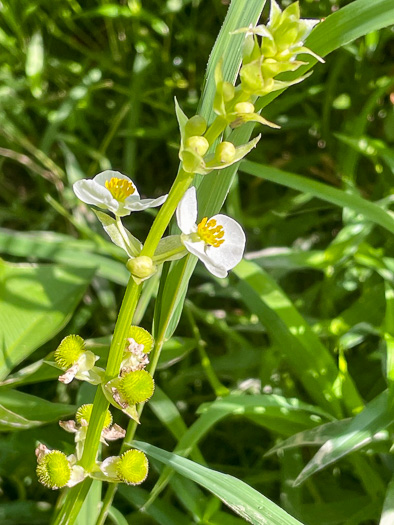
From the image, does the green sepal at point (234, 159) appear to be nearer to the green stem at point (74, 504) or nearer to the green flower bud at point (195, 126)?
the green flower bud at point (195, 126)

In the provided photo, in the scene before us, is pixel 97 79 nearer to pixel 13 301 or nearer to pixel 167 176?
pixel 167 176

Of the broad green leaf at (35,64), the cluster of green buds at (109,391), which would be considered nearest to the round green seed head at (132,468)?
the cluster of green buds at (109,391)

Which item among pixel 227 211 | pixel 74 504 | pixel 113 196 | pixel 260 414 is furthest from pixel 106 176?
pixel 227 211

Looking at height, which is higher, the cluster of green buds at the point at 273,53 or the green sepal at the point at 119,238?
the cluster of green buds at the point at 273,53

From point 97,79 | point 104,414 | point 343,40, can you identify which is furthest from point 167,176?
point 104,414

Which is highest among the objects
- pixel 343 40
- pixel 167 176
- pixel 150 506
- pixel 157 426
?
pixel 167 176

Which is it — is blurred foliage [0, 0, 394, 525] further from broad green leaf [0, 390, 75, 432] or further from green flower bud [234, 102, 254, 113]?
green flower bud [234, 102, 254, 113]

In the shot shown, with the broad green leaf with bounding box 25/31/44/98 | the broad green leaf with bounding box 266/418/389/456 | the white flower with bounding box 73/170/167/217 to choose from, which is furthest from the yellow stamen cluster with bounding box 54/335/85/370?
the broad green leaf with bounding box 25/31/44/98
